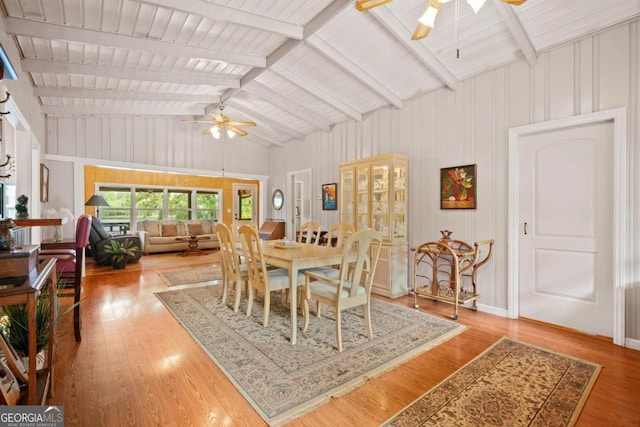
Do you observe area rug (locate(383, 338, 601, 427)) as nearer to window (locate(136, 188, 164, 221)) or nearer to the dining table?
the dining table

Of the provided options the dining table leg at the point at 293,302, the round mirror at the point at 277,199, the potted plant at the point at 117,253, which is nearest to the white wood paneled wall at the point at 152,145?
the round mirror at the point at 277,199

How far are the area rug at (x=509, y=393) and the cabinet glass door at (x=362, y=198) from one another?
260 cm

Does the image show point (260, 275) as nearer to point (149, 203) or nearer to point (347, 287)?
point (347, 287)

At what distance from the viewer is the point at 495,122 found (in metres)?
3.51

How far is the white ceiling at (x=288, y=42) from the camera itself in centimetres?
287

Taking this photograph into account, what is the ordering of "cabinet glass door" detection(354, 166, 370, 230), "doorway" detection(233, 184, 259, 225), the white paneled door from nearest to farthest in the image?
the white paneled door, "cabinet glass door" detection(354, 166, 370, 230), "doorway" detection(233, 184, 259, 225)

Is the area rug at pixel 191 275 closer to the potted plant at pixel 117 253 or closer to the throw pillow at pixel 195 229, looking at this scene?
the potted plant at pixel 117 253

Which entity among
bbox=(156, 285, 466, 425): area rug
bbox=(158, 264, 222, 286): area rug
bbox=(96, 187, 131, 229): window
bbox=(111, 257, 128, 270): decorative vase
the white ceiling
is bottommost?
bbox=(156, 285, 466, 425): area rug

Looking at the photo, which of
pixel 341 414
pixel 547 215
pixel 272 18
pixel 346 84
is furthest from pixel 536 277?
pixel 272 18

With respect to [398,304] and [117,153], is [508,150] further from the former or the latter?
[117,153]

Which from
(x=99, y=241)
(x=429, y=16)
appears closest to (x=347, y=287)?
(x=429, y=16)

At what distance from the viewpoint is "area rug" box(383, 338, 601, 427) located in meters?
1.73

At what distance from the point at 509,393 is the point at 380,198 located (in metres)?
2.93

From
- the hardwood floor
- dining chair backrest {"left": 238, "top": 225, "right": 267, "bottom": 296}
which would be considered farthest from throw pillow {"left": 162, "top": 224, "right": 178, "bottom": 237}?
dining chair backrest {"left": 238, "top": 225, "right": 267, "bottom": 296}
